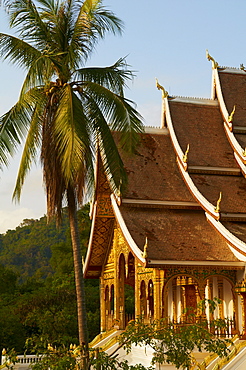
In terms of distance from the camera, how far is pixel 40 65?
9.46 meters

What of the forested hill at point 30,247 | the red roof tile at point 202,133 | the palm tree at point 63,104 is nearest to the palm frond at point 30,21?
the palm tree at point 63,104

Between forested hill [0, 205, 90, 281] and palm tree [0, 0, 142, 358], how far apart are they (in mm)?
39879

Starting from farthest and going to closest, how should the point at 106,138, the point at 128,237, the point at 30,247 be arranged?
the point at 30,247 → the point at 128,237 → the point at 106,138

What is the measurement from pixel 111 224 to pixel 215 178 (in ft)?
11.1

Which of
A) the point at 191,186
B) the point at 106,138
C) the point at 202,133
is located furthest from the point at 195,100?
the point at 106,138

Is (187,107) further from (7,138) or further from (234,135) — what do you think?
(7,138)

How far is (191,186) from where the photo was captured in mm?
14070

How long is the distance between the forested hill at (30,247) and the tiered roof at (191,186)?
34344mm

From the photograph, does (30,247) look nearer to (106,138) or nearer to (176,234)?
(176,234)

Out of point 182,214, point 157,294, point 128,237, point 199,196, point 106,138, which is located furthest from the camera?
point 182,214

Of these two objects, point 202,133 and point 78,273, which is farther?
point 202,133

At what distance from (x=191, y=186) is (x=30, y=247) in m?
44.3

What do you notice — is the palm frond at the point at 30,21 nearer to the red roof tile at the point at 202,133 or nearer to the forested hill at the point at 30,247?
the red roof tile at the point at 202,133

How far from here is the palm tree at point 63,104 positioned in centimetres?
958
